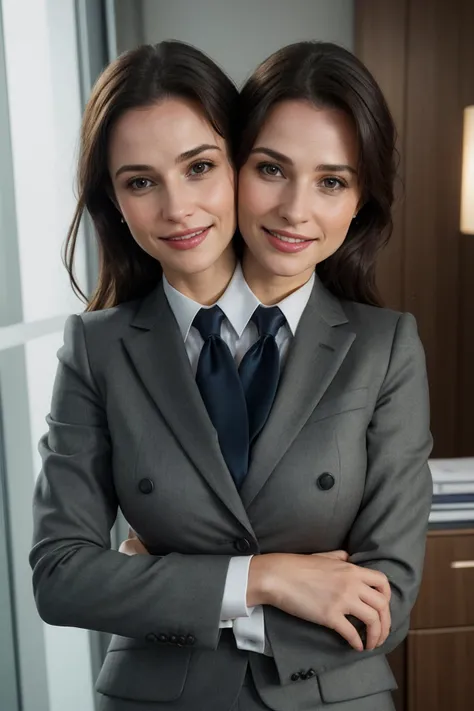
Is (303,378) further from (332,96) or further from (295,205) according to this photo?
(332,96)

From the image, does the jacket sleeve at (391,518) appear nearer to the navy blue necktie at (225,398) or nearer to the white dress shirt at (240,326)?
the white dress shirt at (240,326)

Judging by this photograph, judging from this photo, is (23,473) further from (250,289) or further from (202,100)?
(202,100)

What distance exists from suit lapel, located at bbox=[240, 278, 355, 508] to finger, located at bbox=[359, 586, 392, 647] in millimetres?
176

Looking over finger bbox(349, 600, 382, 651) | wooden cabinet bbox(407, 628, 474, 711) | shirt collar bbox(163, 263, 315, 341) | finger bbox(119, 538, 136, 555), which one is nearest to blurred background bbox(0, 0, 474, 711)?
wooden cabinet bbox(407, 628, 474, 711)

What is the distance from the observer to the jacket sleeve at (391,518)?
3.43 feet

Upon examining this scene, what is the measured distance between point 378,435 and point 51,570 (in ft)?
1.46

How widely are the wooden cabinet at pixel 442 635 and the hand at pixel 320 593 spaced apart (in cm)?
106

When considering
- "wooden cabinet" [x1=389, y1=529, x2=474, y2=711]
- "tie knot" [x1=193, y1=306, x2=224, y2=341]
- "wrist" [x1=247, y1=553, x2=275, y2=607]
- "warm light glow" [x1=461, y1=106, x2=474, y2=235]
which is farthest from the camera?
"warm light glow" [x1=461, y1=106, x2=474, y2=235]

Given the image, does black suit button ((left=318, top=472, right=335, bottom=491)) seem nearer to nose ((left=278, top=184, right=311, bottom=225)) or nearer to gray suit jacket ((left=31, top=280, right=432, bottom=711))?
gray suit jacket ((left=31, top=280, right=432, bottom=711))

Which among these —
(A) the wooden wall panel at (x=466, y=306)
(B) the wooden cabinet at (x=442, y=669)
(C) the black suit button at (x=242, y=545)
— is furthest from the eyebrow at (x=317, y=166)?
(A) the wooden wall panel at (x=466, y=306)

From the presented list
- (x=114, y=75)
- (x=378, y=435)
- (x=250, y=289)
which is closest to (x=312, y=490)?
(x=378, y=435)

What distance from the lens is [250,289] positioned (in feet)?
3.70

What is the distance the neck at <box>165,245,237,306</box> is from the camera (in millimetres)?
1120

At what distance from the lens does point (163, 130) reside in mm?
1009
